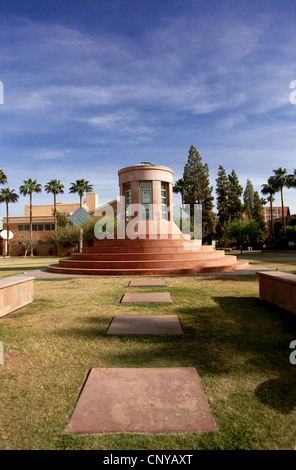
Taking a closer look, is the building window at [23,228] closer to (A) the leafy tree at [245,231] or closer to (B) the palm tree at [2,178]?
(B) the palm tree at [2,178]

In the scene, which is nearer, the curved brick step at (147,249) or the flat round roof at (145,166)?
the curved brick step at (147,249)

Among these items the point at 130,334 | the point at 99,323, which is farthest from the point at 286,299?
the point at 99,323

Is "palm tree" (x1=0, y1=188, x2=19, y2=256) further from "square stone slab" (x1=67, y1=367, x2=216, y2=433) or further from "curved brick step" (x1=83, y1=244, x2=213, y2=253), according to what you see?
"square stone slab" (x1=67, y1=367, x2=216, y2=433)

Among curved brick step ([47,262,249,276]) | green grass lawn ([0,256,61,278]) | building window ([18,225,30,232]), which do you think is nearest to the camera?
curved brick step ([47,262,249,276])

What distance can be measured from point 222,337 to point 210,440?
220 centimetres

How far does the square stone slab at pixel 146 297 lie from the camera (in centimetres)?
662

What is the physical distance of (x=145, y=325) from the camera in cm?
468

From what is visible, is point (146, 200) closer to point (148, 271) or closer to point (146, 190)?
point (146, 190)

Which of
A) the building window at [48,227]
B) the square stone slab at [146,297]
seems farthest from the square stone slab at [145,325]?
the building window at [48,227]

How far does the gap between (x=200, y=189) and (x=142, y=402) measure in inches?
1951

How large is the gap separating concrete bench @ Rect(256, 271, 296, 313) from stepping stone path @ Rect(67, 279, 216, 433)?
130 inches

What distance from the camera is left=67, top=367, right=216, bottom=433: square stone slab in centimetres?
216

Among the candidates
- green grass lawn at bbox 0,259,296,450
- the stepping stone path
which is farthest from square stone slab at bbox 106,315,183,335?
the stepping stone path
